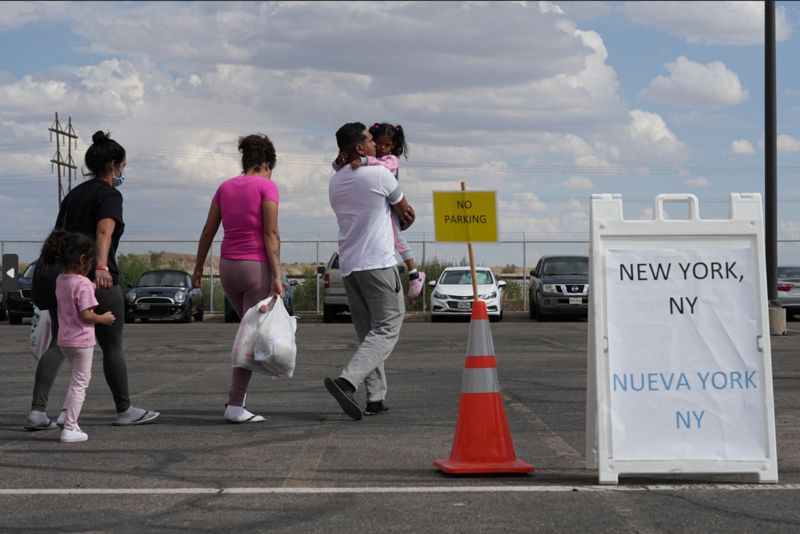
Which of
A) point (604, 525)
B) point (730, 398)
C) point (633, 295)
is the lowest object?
point (604, 525)

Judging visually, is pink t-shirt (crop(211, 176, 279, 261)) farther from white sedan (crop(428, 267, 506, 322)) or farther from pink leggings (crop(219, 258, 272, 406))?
white sedan (crop(428, 267, 506, 322))

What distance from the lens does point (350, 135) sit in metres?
8.77

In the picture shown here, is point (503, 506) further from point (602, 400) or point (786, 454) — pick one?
point (786, 454)

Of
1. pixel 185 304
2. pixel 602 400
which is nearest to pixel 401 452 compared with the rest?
pixel 602 400

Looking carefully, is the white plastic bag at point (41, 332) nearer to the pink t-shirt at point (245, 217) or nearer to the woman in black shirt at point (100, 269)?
the woman in black shirt at point (100, 269)

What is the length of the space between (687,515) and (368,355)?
351cm

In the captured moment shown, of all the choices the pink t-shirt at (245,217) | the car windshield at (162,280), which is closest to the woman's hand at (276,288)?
the pink t-shirt at (245,217)

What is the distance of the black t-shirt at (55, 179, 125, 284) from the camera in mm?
8320

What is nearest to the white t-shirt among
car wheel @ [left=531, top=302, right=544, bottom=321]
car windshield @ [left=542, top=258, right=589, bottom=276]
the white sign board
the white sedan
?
the white sign board

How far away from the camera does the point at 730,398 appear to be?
6184 mm

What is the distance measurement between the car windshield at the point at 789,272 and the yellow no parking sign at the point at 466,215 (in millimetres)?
24960

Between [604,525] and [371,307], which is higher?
[371,307]

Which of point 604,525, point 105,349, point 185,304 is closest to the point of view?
point 604,525

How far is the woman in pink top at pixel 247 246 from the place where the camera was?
8609 millimetres
